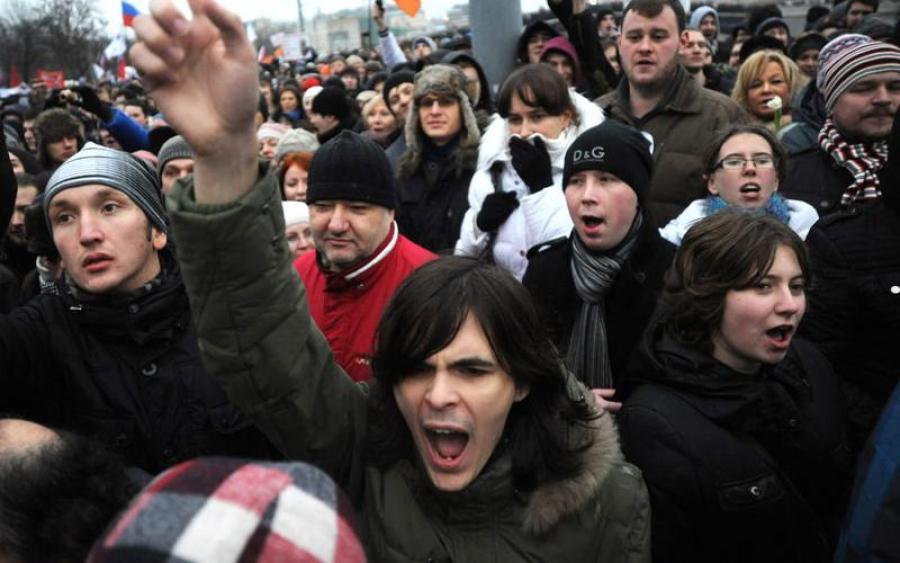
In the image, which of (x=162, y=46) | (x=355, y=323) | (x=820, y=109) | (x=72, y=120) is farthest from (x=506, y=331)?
(x=72, y=120)

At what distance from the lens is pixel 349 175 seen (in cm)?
332

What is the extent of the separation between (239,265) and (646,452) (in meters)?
1.23

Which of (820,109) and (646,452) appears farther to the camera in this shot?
(820,109)

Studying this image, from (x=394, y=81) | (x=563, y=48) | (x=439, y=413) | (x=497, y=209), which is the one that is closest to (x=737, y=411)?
(x=439, y=413)

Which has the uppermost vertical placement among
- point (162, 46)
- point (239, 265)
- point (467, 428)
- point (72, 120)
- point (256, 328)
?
point (162, 46)

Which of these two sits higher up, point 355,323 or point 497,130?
point 497,130

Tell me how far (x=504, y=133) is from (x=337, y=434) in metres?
2.68

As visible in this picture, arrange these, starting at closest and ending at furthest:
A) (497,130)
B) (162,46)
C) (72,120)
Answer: (162,46) < (497,130) < (72,120)

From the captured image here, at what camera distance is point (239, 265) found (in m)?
1.60

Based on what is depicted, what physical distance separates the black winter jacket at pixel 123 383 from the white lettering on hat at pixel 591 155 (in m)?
1.50

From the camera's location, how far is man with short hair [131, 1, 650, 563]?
1.67 meters

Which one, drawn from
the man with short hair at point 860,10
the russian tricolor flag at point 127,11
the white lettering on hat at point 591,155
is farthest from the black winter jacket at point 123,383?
the russian tricolor flag at point 127,11

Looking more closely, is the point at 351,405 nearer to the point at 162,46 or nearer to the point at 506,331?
the point at 506,331

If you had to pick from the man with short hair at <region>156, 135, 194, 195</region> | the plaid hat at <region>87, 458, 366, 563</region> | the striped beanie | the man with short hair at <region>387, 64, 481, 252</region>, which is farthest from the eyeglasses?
the plaid hat at <region>87, 458, 366, 563</region>
